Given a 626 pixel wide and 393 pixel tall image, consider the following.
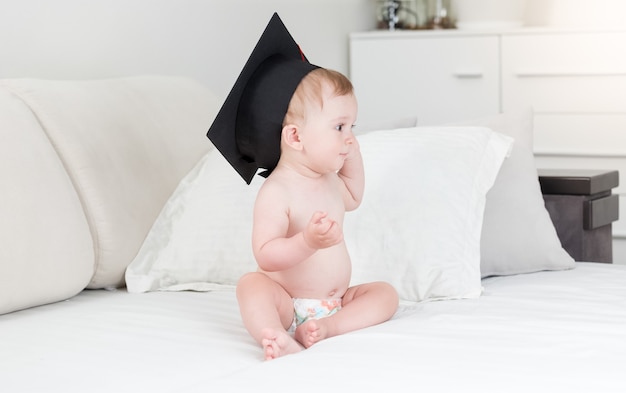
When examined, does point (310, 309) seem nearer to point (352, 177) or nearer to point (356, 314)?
point (356, 314)

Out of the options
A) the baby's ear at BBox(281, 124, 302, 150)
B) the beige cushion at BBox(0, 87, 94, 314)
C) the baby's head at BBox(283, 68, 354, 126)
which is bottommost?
the beige cushion at BBox(0, 87, 94, 314)

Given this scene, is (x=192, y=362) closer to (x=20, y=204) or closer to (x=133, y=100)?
(x=20, y=204)

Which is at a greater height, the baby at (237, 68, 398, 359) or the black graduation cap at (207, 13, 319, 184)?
the black graduation cap at (207, 13, 319, 184)

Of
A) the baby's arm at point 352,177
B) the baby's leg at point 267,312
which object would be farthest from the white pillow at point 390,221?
the baby's leg at point 267,312

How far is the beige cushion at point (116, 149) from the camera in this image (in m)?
1.73

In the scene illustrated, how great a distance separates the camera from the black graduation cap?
4.65 ft

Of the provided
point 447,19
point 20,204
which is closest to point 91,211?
point 20,204

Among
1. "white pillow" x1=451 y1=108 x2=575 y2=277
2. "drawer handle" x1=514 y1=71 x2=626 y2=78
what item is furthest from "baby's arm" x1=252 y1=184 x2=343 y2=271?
"drawer handle" x1=514 y1=71 x2=626 y2=78

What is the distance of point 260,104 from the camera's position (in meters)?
1.42

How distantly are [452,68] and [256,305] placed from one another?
2.04 meters

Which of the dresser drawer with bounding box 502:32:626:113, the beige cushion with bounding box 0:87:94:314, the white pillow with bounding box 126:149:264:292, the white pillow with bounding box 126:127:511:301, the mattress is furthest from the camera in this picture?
the dresser drawer with bounding box 502:32:626:113

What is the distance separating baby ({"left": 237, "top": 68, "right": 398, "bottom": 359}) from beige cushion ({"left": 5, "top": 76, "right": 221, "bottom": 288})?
41 centimetres

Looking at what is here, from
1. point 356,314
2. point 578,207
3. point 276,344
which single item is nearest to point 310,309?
point 356,314

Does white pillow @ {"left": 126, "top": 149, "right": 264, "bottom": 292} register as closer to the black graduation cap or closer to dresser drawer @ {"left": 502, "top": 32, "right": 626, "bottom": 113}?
the black graduation cap
